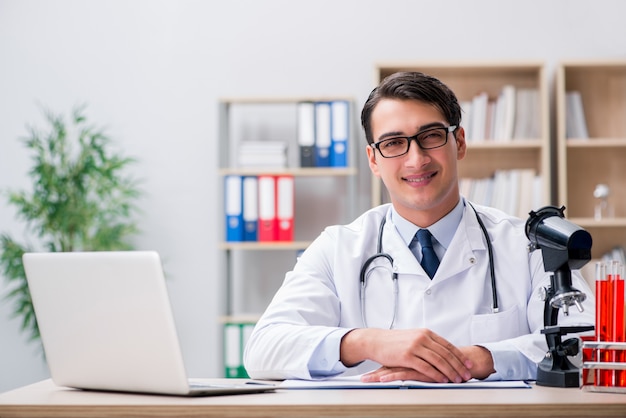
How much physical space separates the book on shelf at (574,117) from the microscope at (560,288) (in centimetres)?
277

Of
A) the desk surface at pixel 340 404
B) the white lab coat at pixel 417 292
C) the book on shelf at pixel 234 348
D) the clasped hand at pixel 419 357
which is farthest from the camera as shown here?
the book on shelf at pixel 234 348

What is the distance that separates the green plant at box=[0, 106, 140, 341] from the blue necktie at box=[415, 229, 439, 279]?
2.45 meters

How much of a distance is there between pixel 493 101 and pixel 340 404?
10.7 ft

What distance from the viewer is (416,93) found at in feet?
6.45

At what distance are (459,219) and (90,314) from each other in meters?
1.01

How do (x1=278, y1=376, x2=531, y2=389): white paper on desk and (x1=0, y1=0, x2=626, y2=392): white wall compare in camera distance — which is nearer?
(x1=278, y1=376, x2=531, y2=389): white paper on desk

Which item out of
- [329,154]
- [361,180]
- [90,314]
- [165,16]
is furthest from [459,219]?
[165,16]

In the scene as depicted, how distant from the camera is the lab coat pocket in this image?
1.87 m

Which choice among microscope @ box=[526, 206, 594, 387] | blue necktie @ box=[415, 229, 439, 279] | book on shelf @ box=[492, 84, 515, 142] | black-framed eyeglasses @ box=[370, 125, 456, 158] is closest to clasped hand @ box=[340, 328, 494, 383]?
microscope @ box=[526, 206, 594, 387]

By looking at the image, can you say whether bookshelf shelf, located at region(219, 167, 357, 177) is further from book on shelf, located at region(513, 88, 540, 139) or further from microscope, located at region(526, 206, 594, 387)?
microscope, located at region(526, 206, 594, 387)

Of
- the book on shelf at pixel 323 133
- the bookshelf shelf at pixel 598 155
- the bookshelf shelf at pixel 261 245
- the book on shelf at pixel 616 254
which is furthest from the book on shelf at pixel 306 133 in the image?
the book on shelf at pixel 616 254

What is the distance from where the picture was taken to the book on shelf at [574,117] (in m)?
4.11

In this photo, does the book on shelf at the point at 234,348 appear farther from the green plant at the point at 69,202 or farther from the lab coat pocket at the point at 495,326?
the lab coat pocket at the point at 495,326

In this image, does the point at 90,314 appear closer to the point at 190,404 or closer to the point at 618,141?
the point at 190,404
